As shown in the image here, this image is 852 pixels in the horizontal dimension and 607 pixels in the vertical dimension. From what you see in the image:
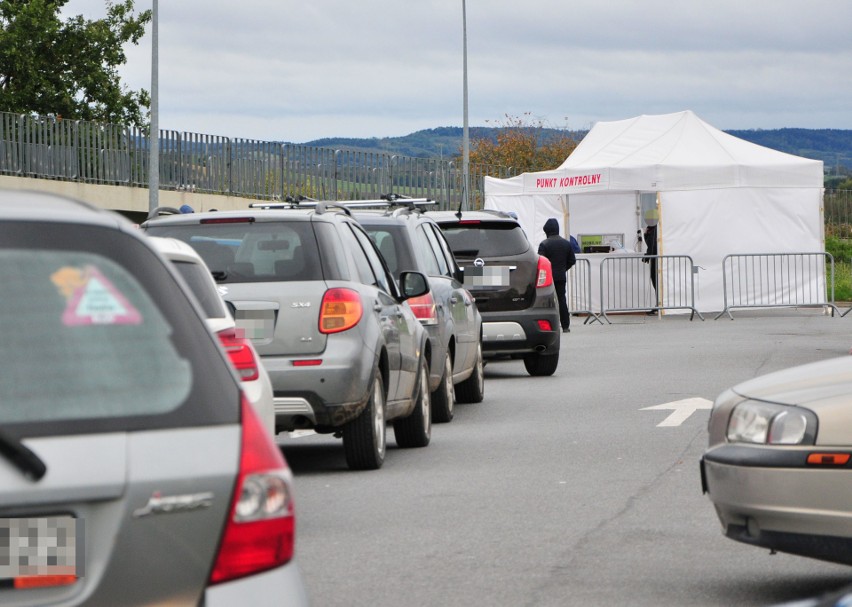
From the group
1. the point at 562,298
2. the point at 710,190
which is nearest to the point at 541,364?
the point at 562,298

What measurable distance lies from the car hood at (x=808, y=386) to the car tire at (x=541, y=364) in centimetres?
1170

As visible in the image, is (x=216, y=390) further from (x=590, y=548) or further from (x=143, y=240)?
(x=590, y=548)

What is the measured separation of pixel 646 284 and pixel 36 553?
92.3 ft

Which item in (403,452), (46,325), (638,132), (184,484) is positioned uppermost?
(638,132)

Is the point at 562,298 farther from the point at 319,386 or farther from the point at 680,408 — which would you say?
the point at 319,386

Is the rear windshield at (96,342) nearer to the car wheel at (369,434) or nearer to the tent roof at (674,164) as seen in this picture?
the car wheel at (369,434)

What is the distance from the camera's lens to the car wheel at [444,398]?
13328 millimetres

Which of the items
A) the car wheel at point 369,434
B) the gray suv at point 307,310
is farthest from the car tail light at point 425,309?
the car wheel at point 369,434

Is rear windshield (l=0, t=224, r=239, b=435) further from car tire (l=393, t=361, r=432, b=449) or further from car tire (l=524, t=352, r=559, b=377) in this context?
car tire (l=524, t=352, r=559, b=377)

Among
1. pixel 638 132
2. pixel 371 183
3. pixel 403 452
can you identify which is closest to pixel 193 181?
pixel 371 183

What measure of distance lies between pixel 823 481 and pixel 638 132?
28007 millimetres

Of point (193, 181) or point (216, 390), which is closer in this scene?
point (216, 390)

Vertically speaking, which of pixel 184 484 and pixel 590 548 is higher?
pixel 184 484

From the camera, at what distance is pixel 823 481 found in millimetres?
5695
